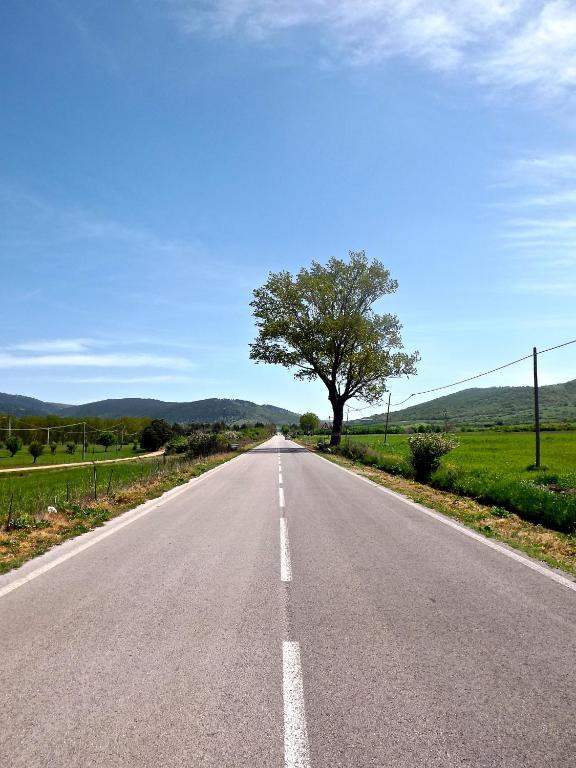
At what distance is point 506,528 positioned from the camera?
1086cm

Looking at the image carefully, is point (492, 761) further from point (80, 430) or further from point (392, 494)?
point (80, 430)

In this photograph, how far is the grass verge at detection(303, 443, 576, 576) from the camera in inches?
331

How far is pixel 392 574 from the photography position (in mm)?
7039

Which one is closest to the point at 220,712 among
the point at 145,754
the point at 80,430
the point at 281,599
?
the point at 145,754

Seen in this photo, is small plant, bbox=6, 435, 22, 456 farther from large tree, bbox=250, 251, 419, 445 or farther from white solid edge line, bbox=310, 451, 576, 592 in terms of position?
white solid edge line, bbox=310, 451, 576, 592

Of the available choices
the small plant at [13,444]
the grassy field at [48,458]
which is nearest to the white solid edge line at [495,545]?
the grassy field at [48,458]

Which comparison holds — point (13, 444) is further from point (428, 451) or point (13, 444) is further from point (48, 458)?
point (428, 451)

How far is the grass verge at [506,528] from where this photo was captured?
27.6ft

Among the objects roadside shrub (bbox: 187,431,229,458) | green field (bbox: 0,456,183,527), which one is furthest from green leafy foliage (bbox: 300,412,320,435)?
green field (bbox: 0,456,183,527)

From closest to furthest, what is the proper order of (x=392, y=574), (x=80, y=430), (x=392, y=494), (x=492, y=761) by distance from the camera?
(x=492, y=761)
(x=392, y=574)
(x=392, y=494)
(x=80, y=430)

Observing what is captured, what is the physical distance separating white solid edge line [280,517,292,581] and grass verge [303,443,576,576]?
391 centimetres

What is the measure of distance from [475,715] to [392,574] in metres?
3.59

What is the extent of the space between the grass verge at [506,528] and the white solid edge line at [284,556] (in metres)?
3.91

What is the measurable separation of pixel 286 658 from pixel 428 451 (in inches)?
654
